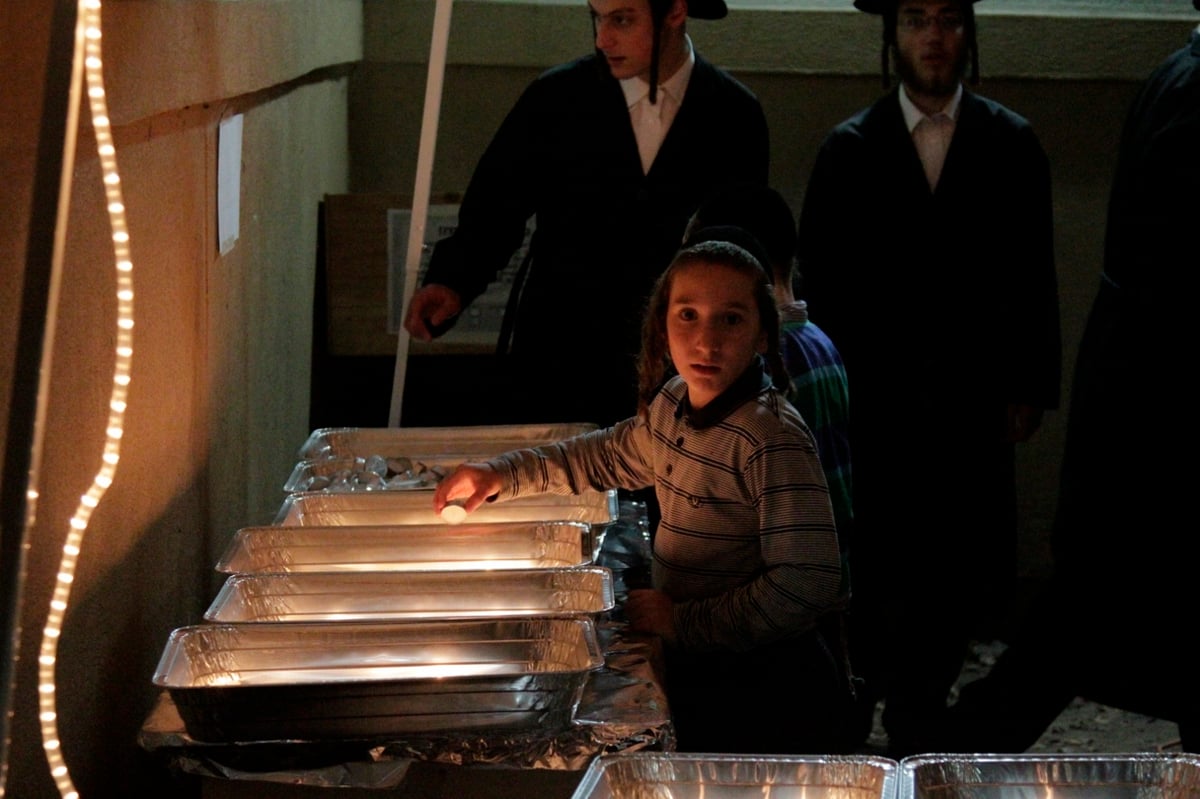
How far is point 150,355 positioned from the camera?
1.96 m

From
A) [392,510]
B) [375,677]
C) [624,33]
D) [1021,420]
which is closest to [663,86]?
[624,33]

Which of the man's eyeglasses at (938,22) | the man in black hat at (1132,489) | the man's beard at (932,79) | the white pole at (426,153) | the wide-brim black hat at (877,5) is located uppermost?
the wide-brim black hat at (877,5)

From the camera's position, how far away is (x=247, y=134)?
2783 millimetres

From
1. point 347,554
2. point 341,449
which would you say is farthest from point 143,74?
point 341,449

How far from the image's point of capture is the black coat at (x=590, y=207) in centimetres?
307

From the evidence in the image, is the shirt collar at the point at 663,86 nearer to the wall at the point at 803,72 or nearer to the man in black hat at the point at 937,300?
the man in black hat at the point at 937,300

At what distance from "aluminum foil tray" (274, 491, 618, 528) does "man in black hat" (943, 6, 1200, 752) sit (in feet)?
3.38

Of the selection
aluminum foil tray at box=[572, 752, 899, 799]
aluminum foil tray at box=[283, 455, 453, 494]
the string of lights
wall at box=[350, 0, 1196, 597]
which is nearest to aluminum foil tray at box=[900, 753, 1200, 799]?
aluminum foil tray at box=[572, 752, 899, 799]

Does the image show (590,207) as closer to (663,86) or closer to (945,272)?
(663,86)

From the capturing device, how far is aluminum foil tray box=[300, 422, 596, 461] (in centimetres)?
249

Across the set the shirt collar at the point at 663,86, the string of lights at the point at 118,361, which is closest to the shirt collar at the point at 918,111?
the shirt collar at the point at 663,86

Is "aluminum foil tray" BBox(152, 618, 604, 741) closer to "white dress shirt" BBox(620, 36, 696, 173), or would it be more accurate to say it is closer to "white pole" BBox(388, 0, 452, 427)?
"white pole" BBox(388, 0, 452, 427)

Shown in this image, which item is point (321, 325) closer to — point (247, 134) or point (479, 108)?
point (479, 108)

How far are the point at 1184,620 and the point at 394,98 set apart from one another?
2.73 m
